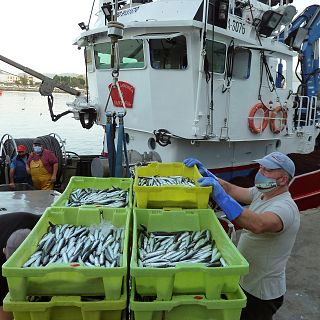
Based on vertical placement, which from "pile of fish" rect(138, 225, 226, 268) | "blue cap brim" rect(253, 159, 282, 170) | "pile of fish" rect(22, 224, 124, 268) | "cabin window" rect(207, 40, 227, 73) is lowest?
"pile of fish" rect(138, 225, 226, 268)

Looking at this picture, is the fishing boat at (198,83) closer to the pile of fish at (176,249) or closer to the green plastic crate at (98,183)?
the green plastic crate at (98,183)

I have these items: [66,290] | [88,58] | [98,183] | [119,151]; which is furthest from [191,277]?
[88,58]

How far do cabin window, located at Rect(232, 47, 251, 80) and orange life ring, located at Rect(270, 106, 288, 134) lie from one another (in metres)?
1.28

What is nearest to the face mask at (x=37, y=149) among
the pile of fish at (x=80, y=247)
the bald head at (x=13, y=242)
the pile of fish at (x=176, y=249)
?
the bald head at (x=13, y=242)

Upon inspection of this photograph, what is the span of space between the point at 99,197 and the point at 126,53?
5.22 m

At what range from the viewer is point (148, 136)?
8266mm

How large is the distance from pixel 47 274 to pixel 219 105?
618 cm

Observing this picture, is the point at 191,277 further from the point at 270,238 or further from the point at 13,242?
the point at 13,242

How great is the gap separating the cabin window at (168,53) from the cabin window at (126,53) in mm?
275

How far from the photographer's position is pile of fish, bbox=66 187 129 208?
3.17 m

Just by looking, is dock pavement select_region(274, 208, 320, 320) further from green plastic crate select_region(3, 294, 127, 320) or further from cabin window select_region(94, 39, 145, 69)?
cabin window select_region(94, 39, 145, 69)

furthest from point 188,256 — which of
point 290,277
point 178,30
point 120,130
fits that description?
Answer: point 178,30

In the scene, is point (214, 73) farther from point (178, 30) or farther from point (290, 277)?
point (290, 277)

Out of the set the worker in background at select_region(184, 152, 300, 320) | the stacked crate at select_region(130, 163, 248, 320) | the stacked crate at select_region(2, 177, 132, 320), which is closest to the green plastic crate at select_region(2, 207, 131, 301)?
the stacked crate at select_region(2, 177, 132, 320)
